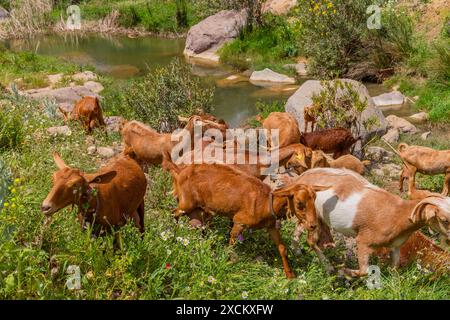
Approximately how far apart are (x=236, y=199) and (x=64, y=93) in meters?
10.6

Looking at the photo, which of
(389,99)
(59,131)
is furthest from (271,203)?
(389,99)

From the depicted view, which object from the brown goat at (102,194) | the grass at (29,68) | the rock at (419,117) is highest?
the brown goat at (102,194)

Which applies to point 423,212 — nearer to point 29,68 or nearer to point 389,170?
point 389,170

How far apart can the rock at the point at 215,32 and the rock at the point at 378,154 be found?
13687 millimetres

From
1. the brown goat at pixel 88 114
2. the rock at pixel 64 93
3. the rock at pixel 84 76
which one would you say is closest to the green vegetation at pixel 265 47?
the rock at pixel 84 76

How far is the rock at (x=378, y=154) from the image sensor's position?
11.3m

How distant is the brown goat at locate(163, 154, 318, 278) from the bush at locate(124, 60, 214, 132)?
488cm

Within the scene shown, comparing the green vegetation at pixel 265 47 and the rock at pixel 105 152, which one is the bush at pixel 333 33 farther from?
the rock at pixel 105 152

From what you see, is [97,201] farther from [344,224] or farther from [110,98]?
[110,98]

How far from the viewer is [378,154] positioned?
11461 mm

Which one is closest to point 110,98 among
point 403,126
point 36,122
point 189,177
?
point 36,122

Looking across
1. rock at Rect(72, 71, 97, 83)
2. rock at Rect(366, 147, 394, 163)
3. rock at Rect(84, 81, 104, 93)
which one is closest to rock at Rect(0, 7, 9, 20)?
rock at Rect(72, 71, 97, 83)

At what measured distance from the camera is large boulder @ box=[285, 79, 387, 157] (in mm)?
11227

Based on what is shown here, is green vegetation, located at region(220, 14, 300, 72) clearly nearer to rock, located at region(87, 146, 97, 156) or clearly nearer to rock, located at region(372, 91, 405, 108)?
rock, located at region(372, 91, 405, 108)
